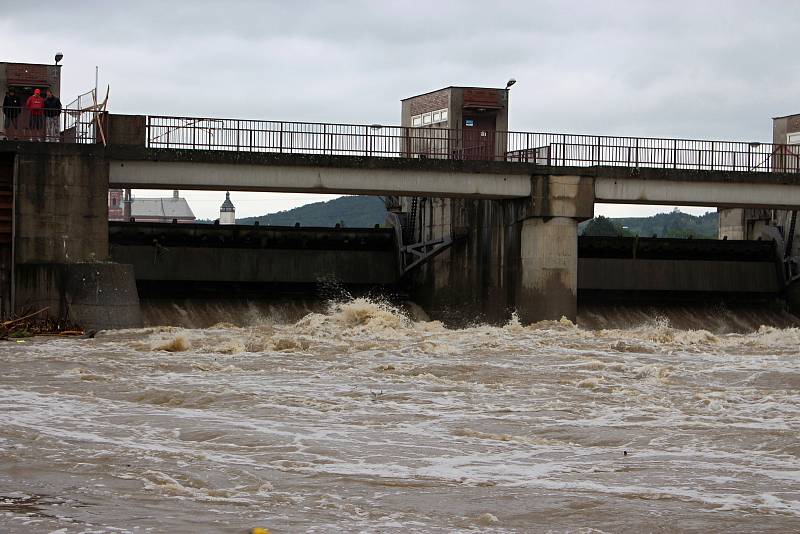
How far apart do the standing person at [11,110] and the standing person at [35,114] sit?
577 millimetres

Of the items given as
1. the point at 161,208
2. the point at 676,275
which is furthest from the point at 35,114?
the point at 161,208

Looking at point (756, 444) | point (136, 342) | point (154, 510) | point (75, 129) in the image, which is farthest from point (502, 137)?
point (154, 510)

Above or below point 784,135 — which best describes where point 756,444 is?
below

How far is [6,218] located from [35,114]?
135 inches

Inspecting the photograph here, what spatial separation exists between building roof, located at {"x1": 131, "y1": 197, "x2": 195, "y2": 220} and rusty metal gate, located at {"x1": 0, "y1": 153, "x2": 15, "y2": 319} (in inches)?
5897

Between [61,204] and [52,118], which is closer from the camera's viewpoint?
[61,204]

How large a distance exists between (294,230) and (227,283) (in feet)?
9.59

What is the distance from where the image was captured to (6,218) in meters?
33.2

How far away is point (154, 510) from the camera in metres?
10.9

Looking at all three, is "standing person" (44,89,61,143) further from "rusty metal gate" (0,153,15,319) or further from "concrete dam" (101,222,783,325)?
"concrete dam" (101,222,783,325)

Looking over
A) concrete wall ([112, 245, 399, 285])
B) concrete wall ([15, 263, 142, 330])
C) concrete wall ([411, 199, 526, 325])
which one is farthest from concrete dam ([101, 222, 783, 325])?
concrete wall ([15, 263, 142, 330])

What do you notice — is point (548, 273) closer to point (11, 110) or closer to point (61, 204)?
point (61, 204)

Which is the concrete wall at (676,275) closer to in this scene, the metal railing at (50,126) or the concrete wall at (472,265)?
the concrete wall at (472,265)

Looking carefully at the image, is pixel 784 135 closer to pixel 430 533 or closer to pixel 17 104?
pixel 17 104
